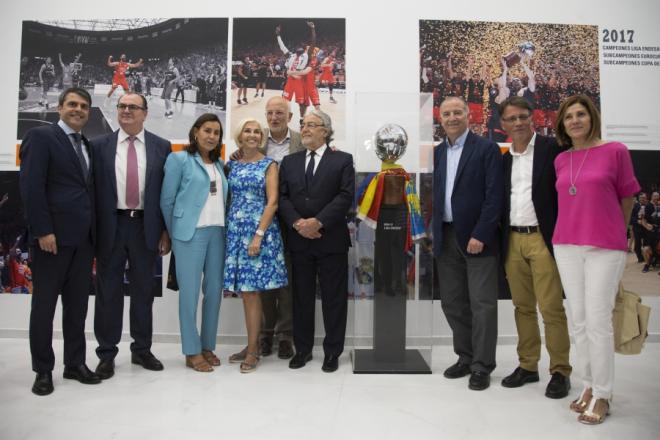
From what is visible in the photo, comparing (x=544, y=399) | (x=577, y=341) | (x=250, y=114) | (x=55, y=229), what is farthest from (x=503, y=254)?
(x=55, y=229)

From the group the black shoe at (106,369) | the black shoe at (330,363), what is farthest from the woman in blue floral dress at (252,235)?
the black shoe at (106,369)

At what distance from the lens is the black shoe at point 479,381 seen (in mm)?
3084

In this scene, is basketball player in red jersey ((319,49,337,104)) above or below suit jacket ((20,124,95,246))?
above

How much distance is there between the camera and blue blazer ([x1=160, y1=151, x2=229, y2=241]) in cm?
333

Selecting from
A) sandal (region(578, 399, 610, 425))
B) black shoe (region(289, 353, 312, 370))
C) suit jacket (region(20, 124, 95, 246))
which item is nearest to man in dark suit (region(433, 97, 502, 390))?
sandal (region(578, 399, 610, 425))

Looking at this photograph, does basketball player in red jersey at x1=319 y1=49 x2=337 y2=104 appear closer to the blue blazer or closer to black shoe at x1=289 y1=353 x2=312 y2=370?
the blue blazer

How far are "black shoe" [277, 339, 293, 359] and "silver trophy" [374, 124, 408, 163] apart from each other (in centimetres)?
177

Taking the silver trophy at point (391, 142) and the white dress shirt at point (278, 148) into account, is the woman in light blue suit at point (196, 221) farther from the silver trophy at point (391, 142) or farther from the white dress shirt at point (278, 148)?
the silver trophy at point (391, 142)

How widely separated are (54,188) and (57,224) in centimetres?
25

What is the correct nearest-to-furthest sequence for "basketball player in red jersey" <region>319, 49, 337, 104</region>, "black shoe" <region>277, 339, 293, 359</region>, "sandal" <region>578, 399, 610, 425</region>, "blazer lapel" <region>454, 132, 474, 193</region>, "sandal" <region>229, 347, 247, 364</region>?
"sandal" <region>578, 399, 610, 425</region> < "blazer lapel" <region>454, 132, 474, 193</region> < "sandal" <region>229, 347, 247, 364</region> < "black shoe" <region>277, 339, 293, 359</region> < "basketball player in red jersey" <region>319, 49, 337, 104</region>

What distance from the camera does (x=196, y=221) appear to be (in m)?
3.35

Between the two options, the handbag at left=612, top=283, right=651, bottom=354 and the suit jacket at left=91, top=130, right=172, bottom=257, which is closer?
the handbag at left=612, top=283, right=651, bottom=354

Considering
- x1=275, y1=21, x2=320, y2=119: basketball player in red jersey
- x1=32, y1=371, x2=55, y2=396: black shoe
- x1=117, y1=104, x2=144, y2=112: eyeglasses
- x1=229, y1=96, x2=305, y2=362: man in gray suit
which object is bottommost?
x1=32, y1=371, x2=55, y2=396: black shoe

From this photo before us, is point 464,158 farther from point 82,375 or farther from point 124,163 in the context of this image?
point 82,375
